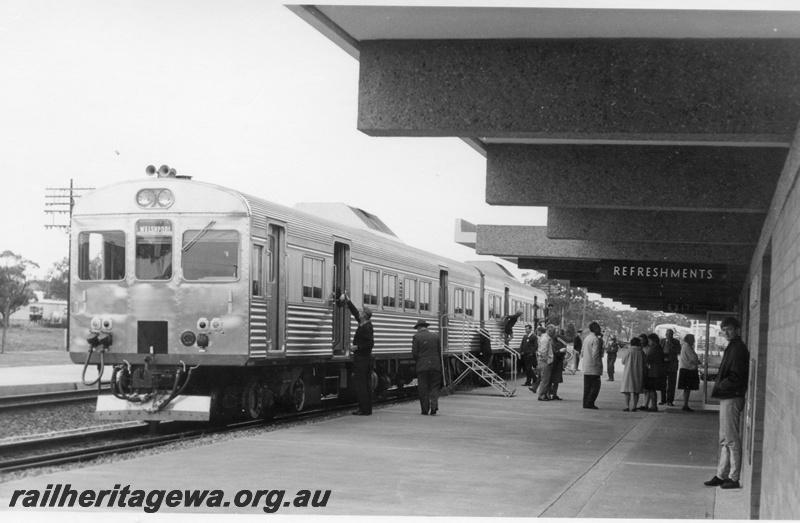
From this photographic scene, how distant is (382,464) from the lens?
1062cm

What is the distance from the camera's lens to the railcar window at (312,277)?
51.4ft

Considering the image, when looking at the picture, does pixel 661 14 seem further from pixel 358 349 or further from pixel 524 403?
pixel 524 403

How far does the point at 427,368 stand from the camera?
56.0 ft

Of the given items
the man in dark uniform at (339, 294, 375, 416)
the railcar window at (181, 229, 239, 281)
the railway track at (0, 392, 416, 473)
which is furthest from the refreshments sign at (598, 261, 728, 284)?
the railcar window at (181, 229, 239, 281)

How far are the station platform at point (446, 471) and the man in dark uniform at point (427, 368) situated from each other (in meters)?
0.94

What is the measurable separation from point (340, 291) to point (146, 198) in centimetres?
412

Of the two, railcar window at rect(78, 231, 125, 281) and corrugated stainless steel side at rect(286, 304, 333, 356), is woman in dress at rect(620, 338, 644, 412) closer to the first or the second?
A: corrugated stainless steel side at rect(286, 304, 333, 356)

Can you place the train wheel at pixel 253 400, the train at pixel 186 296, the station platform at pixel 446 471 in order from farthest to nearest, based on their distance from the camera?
the train wheel at pixel 253 400
the train at pixel 186 296
the station platform at pixel 446 471

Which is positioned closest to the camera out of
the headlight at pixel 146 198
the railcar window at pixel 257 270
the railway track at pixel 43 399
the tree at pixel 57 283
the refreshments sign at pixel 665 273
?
the railcar window at pixel 257 270

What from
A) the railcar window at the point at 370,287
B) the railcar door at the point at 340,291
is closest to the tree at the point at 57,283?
the railcar window at the point at 370,287

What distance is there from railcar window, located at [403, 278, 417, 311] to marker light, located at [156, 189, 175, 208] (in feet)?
26.2

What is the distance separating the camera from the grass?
29.3 m

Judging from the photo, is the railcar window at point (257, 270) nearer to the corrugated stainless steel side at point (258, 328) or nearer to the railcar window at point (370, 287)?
the corrugated stainless steel side at point (258, 328)

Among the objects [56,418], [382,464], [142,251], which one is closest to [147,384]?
[142,251]
